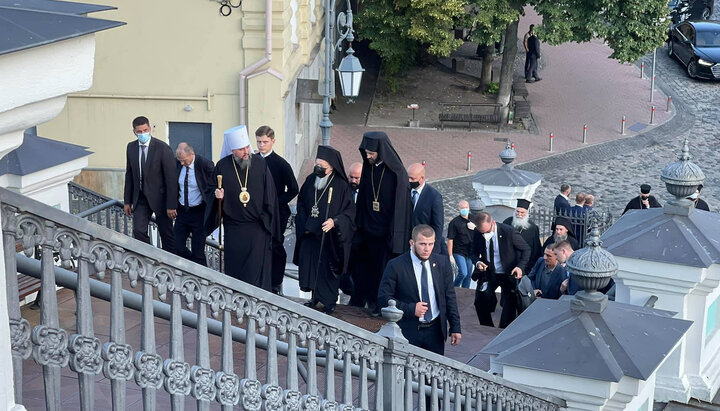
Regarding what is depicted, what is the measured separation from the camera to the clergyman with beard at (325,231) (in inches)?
407

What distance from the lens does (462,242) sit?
1378 centimetres

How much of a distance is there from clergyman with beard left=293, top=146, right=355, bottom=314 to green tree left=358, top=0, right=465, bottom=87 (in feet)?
58.7

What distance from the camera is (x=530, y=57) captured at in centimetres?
3334

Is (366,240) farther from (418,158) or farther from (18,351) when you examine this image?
(418,158)

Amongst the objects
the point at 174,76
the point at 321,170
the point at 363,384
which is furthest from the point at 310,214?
the point at 174,76

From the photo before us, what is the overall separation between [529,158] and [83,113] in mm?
10753

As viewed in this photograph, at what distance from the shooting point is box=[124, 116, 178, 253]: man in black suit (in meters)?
10.9

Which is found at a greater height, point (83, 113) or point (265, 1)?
point (265, 1)

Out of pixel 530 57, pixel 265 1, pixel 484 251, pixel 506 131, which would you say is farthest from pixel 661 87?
pixel 484 251

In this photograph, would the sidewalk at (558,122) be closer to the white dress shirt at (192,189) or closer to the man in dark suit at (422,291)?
the white dress shirt at (192,189)

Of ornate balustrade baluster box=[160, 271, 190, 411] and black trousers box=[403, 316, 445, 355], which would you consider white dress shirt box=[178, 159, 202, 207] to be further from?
ornate balustrade baluster box=[160, 271, 190, 411]

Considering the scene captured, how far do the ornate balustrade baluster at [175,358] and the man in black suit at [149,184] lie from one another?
6.70m

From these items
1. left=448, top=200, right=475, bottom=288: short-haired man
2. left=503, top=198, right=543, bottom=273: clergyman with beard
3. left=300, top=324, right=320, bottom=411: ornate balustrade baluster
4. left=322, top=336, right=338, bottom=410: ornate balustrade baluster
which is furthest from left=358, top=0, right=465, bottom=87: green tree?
left=300, top=324, right=320, bottom=411: ornate balustrade baluster

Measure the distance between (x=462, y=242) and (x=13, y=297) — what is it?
10332 millimetres
